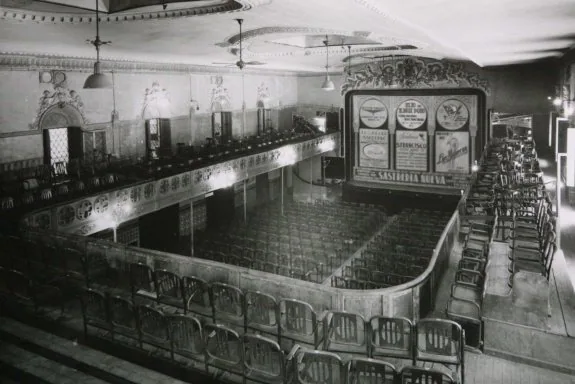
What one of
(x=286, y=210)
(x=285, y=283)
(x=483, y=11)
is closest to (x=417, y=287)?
(x=285, y=283)

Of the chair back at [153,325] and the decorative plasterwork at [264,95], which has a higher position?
the decorative plasterwork at [264,95]

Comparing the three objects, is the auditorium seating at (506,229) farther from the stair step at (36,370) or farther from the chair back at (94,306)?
the stair step at (36,370)

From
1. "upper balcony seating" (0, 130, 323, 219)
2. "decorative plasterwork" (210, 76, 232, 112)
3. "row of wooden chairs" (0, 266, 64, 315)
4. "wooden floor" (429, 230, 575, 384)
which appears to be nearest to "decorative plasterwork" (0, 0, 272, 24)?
"upper balcony seating" (0, 130, 323, 219)

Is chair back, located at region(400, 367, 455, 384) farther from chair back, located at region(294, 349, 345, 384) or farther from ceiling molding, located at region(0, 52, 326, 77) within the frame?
ceiling molding, located at region(0, 52, 326, 77)

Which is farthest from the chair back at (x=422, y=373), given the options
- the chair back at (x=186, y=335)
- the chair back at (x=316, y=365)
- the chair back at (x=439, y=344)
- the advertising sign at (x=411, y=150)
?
the advertising sign at (x=411, y=150)

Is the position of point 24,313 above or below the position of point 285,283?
below

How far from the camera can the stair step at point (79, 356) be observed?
557 centimetres

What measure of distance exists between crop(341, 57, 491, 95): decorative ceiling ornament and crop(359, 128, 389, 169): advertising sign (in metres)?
2.31

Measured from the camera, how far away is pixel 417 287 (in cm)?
664

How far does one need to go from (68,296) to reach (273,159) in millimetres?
12173

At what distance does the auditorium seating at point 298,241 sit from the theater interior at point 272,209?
0.08 meters

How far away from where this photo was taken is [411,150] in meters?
23.2

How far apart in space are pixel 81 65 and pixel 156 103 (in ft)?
12.0

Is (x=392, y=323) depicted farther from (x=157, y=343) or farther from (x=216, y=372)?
(x=157, y=343)
